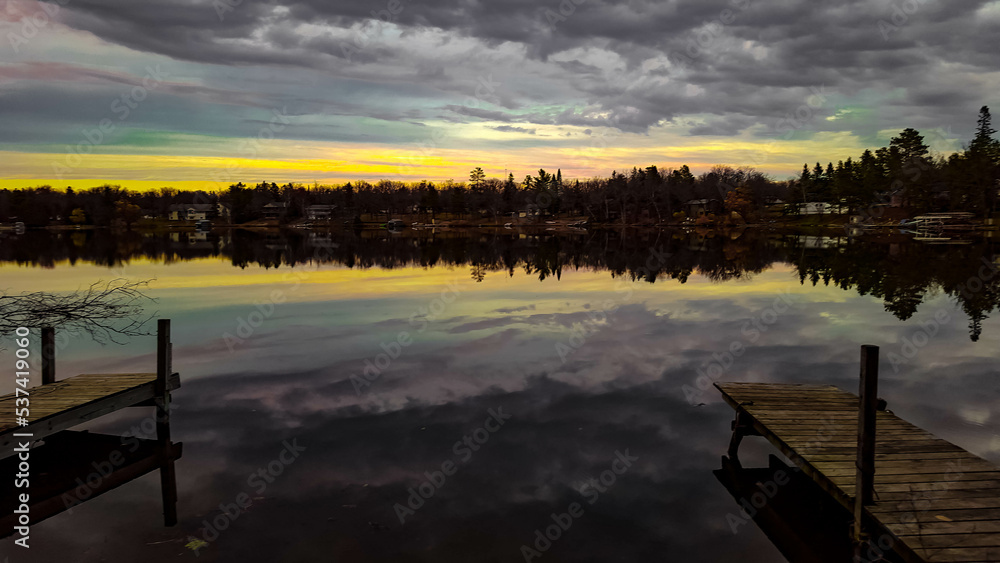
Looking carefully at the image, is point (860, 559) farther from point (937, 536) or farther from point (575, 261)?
point (575, 261)

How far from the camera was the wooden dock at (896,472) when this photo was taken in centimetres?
865

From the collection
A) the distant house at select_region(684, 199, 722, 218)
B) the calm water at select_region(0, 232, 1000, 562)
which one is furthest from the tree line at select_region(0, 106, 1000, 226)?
the calm water at select_region(0, 232, 1000, 562)

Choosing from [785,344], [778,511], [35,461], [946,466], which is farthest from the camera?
[785,344]

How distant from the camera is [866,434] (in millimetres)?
9336

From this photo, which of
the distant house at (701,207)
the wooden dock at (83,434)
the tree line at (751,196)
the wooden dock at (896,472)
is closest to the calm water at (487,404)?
the wooden dock at (83,434)

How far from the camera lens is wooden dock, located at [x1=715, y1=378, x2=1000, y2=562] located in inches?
340

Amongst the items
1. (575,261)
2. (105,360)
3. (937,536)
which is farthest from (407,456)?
(575,261)

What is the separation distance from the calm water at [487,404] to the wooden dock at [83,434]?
529 mm

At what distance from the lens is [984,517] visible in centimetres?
912

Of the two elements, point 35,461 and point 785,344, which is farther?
point 785,344

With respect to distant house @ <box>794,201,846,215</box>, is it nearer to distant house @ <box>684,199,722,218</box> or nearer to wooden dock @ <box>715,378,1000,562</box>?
distant house @ <box>684,199,722,218</box>

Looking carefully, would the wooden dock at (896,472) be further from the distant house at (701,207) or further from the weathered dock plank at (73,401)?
the distant house at (701,207)

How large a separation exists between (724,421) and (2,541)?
16.8m

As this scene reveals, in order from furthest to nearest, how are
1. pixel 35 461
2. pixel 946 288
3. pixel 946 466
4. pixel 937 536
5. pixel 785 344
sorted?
pixel 946 288, pixel 785 344, pixel 35 461, pixel 946 466, pixel 937 536
